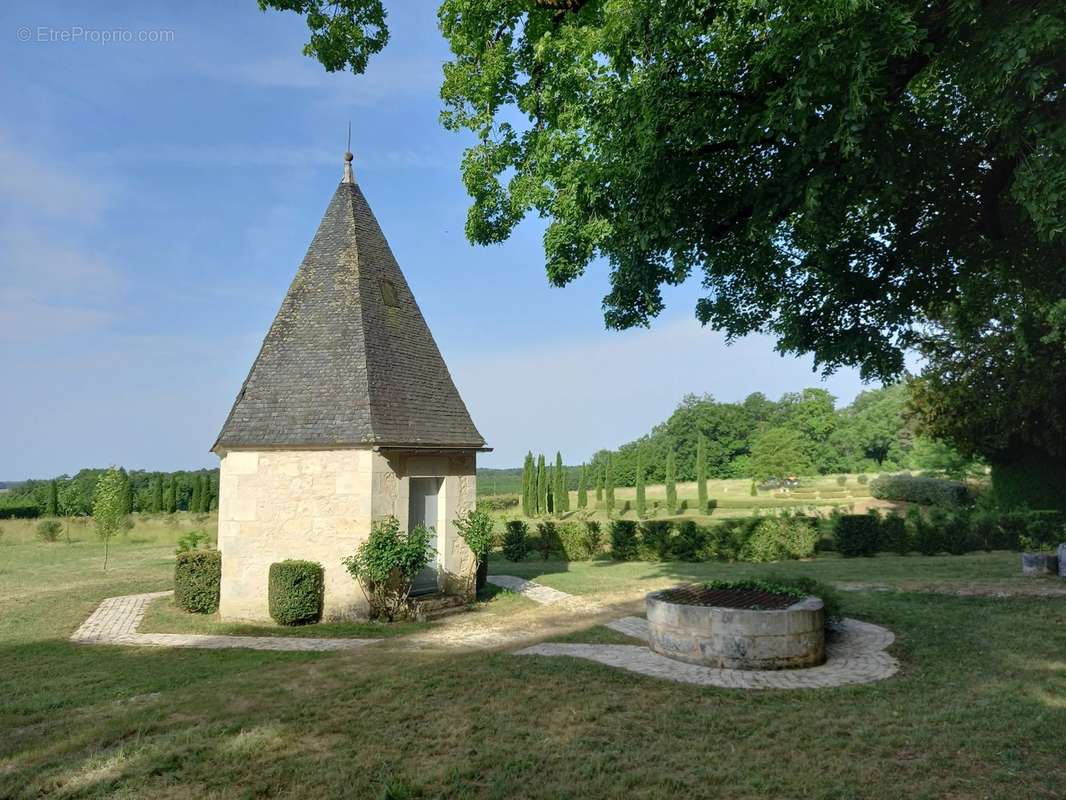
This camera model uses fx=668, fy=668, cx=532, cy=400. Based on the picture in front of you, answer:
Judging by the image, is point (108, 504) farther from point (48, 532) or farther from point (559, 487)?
point (559, 487)

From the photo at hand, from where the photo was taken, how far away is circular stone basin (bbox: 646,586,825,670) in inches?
345

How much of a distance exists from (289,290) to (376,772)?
1180 cm

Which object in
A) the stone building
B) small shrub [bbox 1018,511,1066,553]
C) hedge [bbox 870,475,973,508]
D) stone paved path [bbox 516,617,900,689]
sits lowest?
stone paved path [bbox 516,617,900,689]

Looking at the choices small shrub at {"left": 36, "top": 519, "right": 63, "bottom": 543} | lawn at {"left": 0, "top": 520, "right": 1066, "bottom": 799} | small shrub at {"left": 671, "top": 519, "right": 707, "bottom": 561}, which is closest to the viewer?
lawn at {"left": 0, "top": 520, "right": 1066, "bottom": 799}

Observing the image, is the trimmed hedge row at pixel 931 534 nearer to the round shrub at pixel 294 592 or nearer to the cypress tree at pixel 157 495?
the round shrub at pixel 294 592

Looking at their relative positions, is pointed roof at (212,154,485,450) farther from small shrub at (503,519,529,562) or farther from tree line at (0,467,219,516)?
tree line at (0,467,219,516)

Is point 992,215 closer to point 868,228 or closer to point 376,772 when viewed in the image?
point 868,228

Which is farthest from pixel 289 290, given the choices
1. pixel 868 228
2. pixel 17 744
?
pixel 868 228

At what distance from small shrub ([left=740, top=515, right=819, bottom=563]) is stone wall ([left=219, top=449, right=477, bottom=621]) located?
1462cm

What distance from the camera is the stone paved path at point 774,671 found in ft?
26.9

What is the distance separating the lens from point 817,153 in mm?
6684

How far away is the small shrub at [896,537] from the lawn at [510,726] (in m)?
13.0

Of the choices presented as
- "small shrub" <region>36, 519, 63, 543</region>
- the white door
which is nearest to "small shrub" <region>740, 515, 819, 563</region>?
the white door

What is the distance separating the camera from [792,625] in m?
8.82
